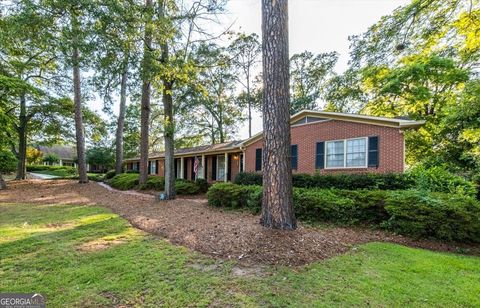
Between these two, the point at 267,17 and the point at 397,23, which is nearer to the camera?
the point at 267,17

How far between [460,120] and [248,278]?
31.3ft

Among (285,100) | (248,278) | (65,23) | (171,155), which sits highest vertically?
(65,23)

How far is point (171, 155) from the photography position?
11539 mm

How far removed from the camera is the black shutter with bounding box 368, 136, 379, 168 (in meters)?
10.1

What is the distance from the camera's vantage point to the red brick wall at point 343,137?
9.63 metres

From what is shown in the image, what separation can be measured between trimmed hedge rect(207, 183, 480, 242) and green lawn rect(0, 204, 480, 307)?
833 mm

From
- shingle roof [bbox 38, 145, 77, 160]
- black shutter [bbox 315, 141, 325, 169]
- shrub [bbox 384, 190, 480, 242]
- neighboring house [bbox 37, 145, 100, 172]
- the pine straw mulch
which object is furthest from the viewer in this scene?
shingle roof [bbox 38, 145, 77, 160]

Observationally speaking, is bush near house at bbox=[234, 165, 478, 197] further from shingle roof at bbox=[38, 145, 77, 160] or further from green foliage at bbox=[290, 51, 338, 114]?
shingle roof at bbox=[38, 145, 77, 160]

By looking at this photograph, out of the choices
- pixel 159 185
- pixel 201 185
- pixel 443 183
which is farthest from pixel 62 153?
pixel 443 183

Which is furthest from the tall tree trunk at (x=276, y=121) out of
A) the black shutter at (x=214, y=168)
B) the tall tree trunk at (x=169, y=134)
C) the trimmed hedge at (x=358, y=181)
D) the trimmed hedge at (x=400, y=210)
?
the black shutter at (x=214, y=168)

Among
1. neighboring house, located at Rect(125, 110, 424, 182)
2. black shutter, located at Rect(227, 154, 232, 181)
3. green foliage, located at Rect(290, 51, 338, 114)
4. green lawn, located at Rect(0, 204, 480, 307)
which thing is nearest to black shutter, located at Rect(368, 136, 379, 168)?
neighboring house, located at Rect(125, 110, 424, 182)

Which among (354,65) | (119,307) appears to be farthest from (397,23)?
(119,307)

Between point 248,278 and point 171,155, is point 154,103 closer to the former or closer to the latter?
point 171,155

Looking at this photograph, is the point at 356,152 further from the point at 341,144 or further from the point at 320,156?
the point at 320,156
